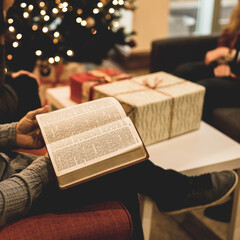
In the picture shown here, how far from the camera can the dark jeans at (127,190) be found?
0.79 meters

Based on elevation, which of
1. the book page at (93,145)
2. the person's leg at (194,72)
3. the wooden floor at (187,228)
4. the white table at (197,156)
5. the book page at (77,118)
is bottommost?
the wooden floor at (187,228)

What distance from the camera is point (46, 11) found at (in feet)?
5.41

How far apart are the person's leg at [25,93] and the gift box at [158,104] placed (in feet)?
0.81

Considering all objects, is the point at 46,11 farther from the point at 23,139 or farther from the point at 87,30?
the point at 23,139

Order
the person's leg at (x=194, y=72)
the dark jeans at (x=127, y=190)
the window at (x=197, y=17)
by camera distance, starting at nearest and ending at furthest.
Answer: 1. the dark jeans at (x=127, y=190)
2. the person's leg at (x=194, y=72)
3. the window at (x=197, y=17)

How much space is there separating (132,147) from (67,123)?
0.57 ft

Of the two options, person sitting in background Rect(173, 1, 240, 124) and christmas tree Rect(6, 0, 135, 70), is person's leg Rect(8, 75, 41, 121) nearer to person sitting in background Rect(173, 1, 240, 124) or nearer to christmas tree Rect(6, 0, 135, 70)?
christmas tree Rect(6, 0, 135, 70)

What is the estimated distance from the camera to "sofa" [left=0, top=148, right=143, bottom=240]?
68cm

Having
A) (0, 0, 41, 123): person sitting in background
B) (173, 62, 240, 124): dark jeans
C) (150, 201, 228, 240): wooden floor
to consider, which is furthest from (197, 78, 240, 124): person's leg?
(0, 0, 41, 123): person sitting in background

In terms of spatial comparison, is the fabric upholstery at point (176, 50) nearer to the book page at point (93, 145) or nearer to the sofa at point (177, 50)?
the sofa at point (177, 50)

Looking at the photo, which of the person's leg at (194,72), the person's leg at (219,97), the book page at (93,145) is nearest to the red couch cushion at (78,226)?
the book page at (93,145)

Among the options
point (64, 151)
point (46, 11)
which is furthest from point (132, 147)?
point (46, 11)

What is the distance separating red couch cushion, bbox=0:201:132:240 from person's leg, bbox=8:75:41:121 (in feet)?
1.92

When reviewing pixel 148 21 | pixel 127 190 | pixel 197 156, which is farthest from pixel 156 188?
pixel 148 21
